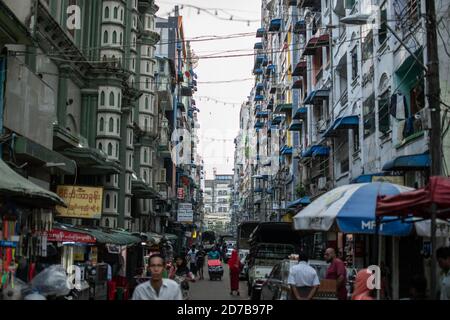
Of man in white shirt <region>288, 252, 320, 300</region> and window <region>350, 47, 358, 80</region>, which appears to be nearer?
man in white shirt <region>288, 252, 320, 300</region>

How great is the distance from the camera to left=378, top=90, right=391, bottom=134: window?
24.3m

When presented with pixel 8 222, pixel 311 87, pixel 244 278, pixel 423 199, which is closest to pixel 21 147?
pixel 8 222

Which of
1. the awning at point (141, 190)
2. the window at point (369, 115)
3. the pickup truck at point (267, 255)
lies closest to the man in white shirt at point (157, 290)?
the pickup truck at point (267, 255)

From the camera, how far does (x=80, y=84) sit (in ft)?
93.4

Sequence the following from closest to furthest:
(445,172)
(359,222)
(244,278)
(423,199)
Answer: (423,199)
(359,222)
(445,172)
(244,278)

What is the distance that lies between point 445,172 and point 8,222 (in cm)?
1143

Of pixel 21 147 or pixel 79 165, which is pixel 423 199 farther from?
pixel 79 165

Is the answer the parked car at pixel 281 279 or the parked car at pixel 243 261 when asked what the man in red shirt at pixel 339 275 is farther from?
the parked car at pixel 243 261

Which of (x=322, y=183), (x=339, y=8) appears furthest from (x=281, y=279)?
(x=322, y=183)

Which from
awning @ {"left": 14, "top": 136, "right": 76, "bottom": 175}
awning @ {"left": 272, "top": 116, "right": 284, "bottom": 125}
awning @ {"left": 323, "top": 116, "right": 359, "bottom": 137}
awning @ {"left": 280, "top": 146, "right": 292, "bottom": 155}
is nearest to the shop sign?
awning @ {"left": 14, "top": 136, "right": 76, "bottom": 175}

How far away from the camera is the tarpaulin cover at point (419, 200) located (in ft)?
28.1

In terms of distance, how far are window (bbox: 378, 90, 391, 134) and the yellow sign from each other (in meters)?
11.0

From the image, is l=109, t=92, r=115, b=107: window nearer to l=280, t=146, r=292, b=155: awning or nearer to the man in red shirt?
the man in red shirt
